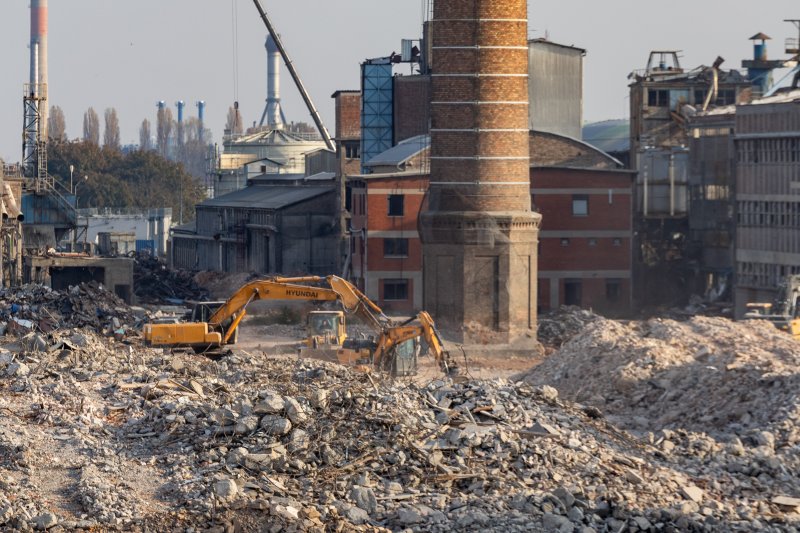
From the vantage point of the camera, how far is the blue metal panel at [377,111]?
6312 cm

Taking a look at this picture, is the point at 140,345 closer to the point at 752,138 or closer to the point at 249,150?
the point at 752,138

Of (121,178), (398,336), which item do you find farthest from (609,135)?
(121,178)

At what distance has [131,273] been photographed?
179 feet

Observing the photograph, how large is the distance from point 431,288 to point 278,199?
2361cm

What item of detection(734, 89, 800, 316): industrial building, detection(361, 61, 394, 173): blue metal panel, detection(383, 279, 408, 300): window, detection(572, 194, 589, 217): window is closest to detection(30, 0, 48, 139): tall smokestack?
detection(361, 61, 394, 173): blue metal panel

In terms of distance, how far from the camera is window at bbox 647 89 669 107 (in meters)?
59.5

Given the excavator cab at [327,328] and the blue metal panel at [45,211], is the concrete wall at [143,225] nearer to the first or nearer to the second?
the blue metal panel at [45,211]

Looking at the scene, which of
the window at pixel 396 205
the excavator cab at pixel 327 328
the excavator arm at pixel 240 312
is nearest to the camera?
the excavator arm at pixel 240 312

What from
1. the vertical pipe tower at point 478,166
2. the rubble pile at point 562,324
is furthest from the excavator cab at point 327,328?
the rubble pile at point 562,324

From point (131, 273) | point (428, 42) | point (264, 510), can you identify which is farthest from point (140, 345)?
point (428, 42)

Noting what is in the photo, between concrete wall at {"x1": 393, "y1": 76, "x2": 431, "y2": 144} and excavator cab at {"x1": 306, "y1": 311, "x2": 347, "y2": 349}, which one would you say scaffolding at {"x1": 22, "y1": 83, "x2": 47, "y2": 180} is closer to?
concrete wall at {"x1": 393, "y1": 76, "x2": 431, "y2": 144}

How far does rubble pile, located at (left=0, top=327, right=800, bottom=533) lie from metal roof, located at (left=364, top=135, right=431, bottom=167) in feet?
93.9

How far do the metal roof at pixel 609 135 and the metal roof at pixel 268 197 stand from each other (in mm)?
12177

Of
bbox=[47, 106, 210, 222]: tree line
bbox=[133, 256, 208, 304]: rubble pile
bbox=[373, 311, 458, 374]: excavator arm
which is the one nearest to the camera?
bbox=[373, 311, 458, 374]: excavator arm
